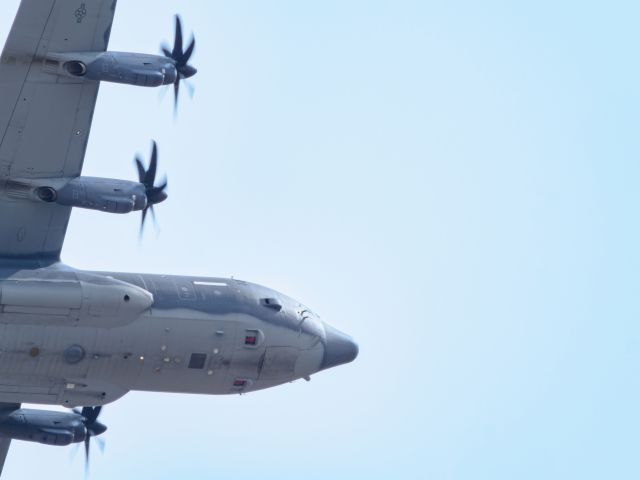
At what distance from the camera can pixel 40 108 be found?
66312mm

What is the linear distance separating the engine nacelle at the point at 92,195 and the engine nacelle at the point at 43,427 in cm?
925

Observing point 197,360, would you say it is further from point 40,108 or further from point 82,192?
point 40,108

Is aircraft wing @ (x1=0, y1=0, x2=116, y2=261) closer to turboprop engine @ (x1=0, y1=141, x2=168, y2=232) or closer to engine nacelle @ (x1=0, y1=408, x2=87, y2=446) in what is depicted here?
turboprop engine @ (x1=0, y1=141, x2=168, y2=232)

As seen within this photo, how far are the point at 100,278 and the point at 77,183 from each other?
135 inches

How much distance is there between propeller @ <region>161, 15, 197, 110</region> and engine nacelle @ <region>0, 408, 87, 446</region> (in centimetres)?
1307

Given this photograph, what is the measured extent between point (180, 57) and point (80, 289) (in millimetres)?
9003

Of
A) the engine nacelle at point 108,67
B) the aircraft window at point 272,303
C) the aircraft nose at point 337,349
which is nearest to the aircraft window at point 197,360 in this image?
the aircraft window at point 272,303

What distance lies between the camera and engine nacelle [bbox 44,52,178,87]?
65500 millimetres

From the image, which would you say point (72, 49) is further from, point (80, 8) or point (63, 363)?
point (63, 363)

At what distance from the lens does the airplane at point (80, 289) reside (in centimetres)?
6562

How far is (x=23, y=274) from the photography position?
6650 centimetres

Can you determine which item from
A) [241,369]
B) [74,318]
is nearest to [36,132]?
[74,318]

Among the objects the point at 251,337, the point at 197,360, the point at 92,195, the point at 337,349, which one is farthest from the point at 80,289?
the point at 337,349

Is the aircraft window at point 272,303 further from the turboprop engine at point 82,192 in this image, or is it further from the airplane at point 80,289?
the turboprop engine at point 82,192
